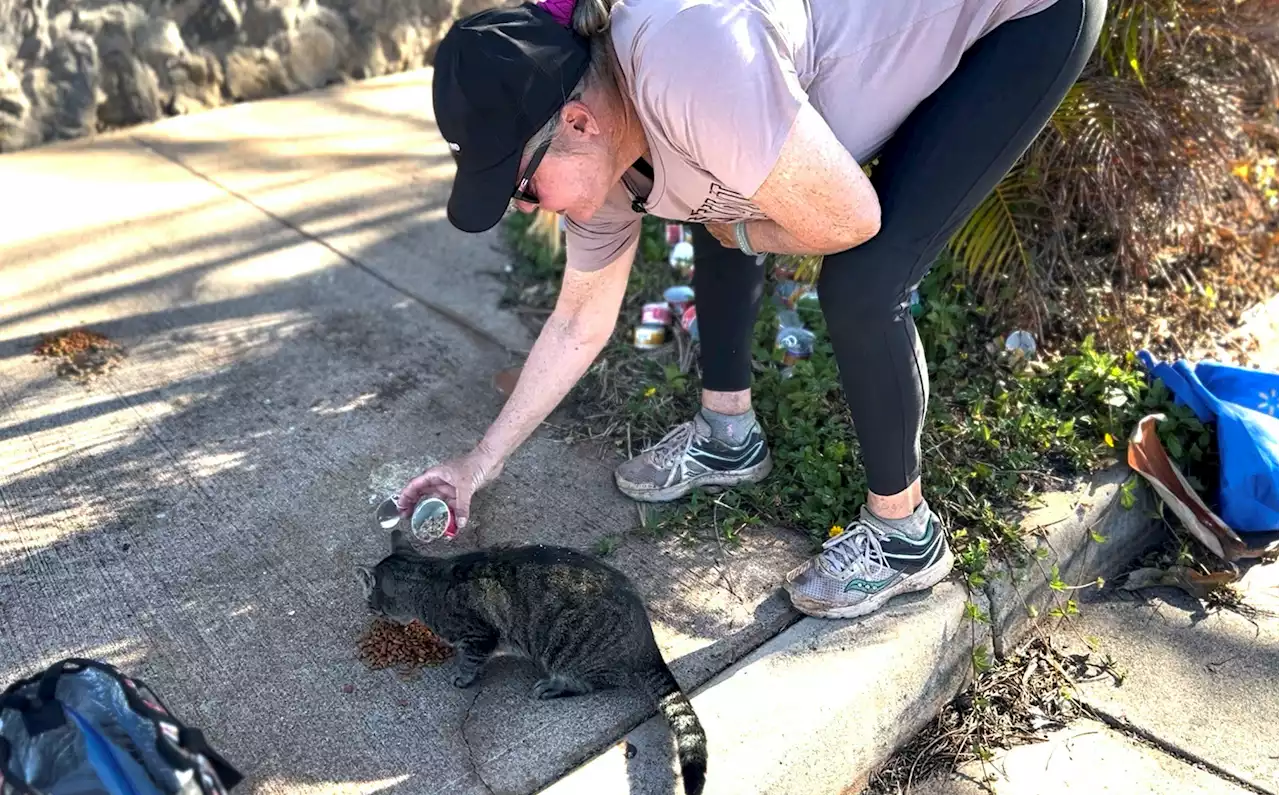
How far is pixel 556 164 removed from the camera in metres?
2.28

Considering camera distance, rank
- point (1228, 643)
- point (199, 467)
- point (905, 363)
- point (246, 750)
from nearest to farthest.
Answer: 1. point (246, 750)
2. point (905, 363)
3. point (1228, 643)
4. point (199, 467)

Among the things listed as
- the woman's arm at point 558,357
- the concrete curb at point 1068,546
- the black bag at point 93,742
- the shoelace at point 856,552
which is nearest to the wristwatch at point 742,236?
the woman's arm at point 558,357

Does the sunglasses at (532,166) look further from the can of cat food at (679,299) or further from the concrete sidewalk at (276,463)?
the can of cat food at (679,299)

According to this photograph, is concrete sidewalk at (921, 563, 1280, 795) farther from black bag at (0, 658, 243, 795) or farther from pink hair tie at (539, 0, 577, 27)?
pink hair tie at (539, 0, 577, 27)

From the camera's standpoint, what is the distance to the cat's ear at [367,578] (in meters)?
2.79

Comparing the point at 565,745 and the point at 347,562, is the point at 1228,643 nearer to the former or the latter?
the point at 565,745

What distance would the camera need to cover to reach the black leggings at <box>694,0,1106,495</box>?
242cm

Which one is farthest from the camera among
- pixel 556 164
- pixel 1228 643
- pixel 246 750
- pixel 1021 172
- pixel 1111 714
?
pixel 1021 172

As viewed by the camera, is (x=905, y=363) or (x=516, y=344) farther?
(x=516, y=344)

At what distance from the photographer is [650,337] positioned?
410cm

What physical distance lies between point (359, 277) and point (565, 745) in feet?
8.54

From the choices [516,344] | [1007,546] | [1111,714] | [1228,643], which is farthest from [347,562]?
[1228,643]

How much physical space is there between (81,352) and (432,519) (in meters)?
1.89

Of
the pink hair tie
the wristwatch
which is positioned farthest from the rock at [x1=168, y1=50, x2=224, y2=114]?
the wristwatch
